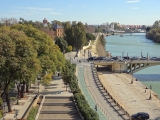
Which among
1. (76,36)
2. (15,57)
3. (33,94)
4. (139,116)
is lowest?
(139,116)

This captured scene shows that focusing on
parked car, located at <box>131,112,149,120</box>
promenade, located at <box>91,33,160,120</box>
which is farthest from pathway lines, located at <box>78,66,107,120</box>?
promenade, located at <box>91,33,160,120</box>

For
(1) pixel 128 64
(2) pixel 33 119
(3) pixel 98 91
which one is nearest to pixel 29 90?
(3) pixel 98 91

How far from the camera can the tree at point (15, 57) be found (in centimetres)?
2300

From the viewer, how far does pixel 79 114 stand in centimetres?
2688

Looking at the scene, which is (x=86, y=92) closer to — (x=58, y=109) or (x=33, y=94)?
(x=33, y=94)

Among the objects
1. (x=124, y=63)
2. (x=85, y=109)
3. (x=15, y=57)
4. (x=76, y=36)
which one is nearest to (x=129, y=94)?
(x=124, y=63)

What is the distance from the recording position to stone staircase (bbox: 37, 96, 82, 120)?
2645 cm

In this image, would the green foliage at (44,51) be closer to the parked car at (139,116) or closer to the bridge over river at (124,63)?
the parked car at (139,116)

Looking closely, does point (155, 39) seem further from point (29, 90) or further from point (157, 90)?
point (29, 90)

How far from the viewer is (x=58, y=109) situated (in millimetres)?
28438

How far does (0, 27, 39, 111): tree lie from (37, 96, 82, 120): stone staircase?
461cm

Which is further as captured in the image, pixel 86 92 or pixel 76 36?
pixel 76 36

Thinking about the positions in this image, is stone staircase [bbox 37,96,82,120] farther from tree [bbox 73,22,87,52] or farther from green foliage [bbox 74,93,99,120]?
tree [bbox 73,22,87,52]

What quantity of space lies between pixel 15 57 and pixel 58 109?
7641mm
